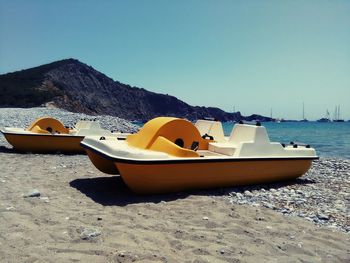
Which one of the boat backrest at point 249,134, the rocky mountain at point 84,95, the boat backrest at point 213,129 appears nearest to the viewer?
the boat backrest at point 249,134

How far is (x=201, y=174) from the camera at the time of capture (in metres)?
7.38

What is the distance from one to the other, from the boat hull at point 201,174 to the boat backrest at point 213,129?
61.4 inches

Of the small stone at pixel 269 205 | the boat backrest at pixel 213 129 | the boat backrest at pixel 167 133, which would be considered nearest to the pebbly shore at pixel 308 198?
the small stone at pixel 269 205

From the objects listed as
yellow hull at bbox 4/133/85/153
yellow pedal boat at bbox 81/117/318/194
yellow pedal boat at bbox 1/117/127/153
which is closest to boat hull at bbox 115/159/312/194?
yellow pedal boat at bbox 81/117/318/194

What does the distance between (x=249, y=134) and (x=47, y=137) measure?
7.27 meters

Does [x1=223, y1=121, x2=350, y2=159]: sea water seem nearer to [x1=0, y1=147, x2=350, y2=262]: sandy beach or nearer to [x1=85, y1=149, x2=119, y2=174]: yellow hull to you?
[x1=85, y1=149, x2=119, y2=174]: yellow hull

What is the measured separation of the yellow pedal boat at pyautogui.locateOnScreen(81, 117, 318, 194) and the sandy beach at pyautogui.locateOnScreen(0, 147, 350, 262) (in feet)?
1.12

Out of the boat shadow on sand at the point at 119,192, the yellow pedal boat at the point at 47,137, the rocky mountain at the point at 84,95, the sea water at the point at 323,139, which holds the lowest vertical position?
the sea water at the point at 323,139

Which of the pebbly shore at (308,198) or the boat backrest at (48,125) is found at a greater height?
the boat backrest at (48,125)

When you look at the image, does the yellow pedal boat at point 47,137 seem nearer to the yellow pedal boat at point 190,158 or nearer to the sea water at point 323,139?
the yellow pedal boat at point 190,158

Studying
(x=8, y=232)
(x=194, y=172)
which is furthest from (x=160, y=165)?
(x=8, y=232)

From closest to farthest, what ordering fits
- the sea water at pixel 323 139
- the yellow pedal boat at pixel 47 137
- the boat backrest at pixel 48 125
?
the yellow pedal boat at pixel 47 137, the boat backrest at pixel 48 125, the sea water at pixel 323 139

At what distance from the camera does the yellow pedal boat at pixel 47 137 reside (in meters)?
12.5

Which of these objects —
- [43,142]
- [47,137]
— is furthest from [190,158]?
[43,142]
